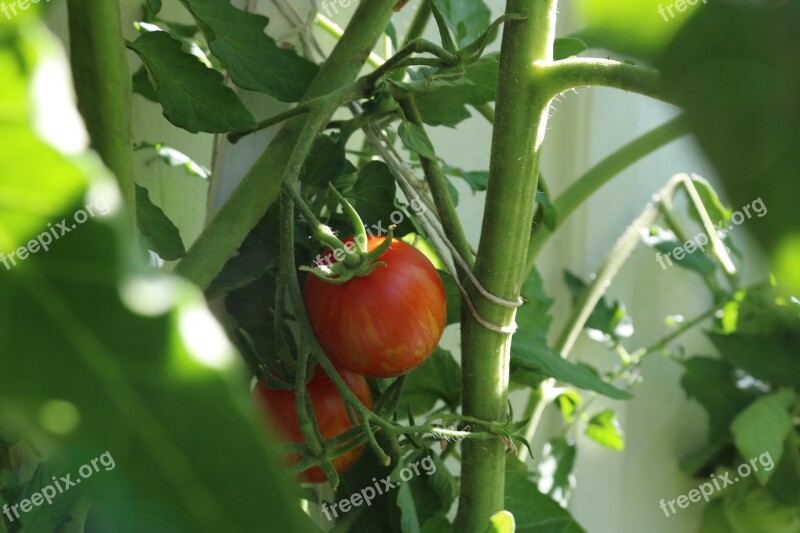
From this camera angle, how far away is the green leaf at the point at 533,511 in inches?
16.2

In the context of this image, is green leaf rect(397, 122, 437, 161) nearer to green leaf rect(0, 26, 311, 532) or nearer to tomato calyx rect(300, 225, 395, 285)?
tomato calyx rect(300, 225, 395, 285)

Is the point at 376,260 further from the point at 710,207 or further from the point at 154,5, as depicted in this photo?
the point at 710,207

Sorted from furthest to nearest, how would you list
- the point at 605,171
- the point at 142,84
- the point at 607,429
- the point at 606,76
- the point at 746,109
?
the point at 607,429
the point at 605,171
the point at 142,84
the point at 606,76
the point at 746,109

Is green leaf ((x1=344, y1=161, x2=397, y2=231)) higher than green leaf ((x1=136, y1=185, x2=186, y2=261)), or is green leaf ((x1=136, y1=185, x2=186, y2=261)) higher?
green leaf ((x1=136, y1=185, x2=186, y2=261))

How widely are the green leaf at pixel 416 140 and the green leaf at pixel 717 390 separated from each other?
0.67 meters

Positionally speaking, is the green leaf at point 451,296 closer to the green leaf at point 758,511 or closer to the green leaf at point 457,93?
the green leaf at point 457,93

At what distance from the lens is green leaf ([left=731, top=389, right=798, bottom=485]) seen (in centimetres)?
75

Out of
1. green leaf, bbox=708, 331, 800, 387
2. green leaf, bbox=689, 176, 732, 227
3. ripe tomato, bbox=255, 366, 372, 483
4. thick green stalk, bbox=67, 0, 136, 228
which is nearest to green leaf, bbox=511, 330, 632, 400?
ripe tomato, bbox=255, 366, 372, 483

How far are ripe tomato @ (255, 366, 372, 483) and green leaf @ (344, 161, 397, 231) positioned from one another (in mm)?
80

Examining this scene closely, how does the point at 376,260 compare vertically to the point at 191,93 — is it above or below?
below

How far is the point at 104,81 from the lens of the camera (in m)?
0.26

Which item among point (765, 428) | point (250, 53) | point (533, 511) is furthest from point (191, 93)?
point (765, 428)

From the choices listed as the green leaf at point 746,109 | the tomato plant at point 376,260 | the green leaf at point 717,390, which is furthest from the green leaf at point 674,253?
the green leaf at point 746,109

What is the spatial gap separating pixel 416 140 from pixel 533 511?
20cm
